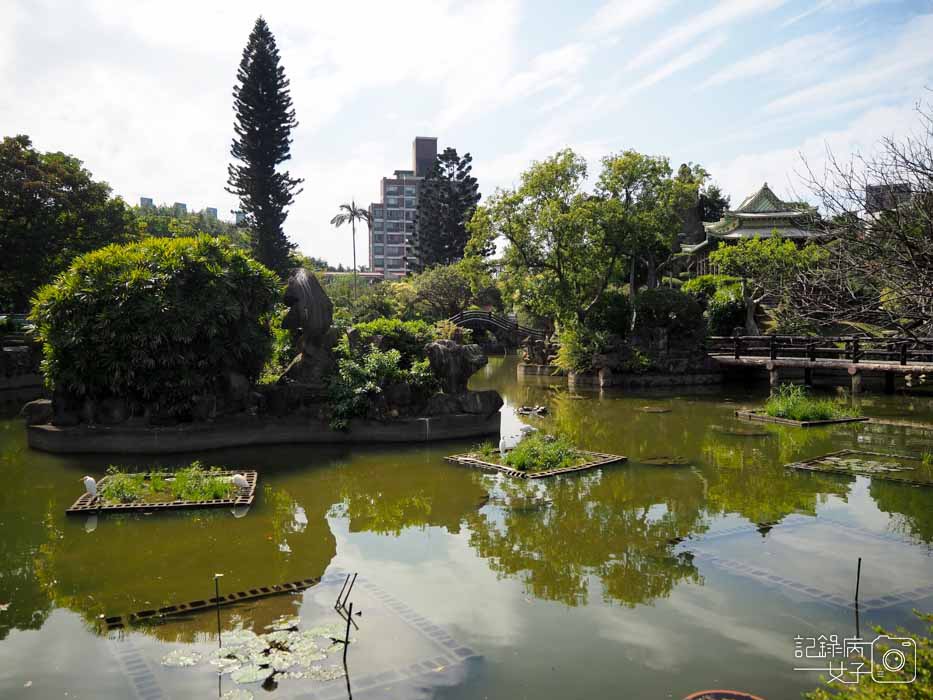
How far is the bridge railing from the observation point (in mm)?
20812

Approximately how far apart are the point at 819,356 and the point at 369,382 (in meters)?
16.3

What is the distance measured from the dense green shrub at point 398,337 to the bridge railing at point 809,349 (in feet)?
37.6

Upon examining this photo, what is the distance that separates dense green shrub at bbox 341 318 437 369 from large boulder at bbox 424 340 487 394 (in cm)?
90

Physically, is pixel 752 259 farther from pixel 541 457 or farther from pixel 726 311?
pixel 541 457

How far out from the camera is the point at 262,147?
35.8 metres

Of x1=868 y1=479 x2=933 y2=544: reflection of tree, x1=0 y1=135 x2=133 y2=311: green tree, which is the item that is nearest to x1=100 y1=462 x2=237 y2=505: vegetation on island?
x1=868 y1=479 x2=933 y2=544: reflection of tree

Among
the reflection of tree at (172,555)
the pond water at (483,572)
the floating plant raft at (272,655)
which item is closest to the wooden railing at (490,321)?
the pond water at (483,572)

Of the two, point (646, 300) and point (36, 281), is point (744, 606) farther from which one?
point (36, 281)

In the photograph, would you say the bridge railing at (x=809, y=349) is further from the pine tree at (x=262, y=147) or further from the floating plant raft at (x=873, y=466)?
the pine tree at (x=262, y=147)

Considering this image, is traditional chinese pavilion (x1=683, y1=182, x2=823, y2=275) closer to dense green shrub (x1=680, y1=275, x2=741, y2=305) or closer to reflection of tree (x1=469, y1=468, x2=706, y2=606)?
dense green shrub (x1=680, y1=275, x2=741, y2=305)

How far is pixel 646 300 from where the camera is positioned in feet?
85.8

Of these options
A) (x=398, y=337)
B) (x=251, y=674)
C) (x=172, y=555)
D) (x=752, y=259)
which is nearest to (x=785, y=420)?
(x=398, y=337)

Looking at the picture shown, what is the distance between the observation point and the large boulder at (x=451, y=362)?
1486 cm

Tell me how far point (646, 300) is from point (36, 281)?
2185cm
